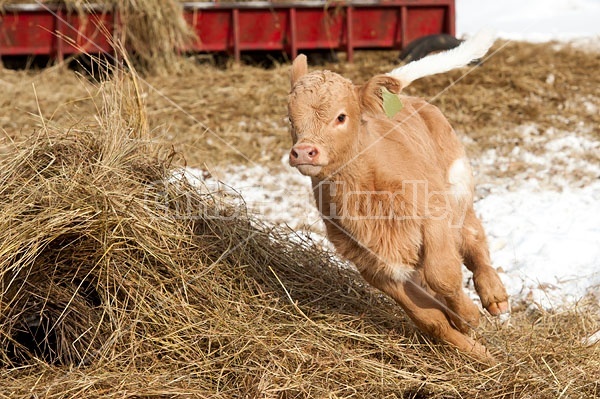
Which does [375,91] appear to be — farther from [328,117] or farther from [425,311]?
[425,311]

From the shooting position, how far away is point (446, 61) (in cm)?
519

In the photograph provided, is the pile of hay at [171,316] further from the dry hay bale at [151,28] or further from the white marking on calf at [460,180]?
the dry hay bale at [151,28]

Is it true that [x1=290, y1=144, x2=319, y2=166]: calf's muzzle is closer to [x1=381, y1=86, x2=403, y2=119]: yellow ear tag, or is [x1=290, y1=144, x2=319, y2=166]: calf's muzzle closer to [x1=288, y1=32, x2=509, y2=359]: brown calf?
[x1=288, y1=32, x2=509, y2=359]: brown calf

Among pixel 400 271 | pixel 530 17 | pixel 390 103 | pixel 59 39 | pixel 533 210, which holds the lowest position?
pixel 533 210

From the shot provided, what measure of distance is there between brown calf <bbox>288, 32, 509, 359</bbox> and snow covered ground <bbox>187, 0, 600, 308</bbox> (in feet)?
3.14

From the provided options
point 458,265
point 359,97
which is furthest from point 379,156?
point 458,265

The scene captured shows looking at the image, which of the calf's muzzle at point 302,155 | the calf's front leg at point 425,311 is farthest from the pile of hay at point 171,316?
the calf's muzzle at point 302,155

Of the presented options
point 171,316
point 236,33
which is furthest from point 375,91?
point 236,33

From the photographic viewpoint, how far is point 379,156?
15.8 feet

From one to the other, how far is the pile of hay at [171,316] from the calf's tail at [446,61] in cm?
140

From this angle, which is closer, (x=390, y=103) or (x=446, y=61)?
(x=390, y=103)

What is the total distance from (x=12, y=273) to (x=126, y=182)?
828 millimetres

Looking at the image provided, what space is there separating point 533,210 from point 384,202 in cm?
303

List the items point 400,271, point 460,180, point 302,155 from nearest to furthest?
1. point 302,155
2. point 400,271
3. point 460,180
